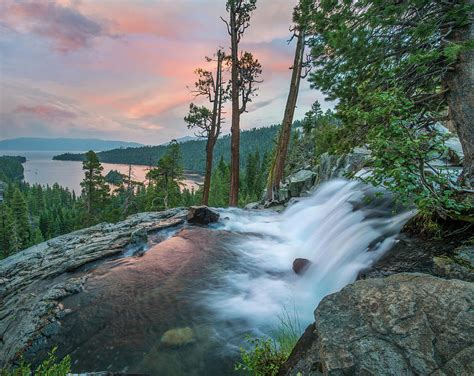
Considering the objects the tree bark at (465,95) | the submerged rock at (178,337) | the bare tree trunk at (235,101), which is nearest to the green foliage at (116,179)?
the bare tree trunk at (235,101)

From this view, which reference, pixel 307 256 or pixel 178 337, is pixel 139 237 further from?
pixel 307 256

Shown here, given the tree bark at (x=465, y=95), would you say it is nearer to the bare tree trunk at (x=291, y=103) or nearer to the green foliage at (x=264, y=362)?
the green foliage at (x=264, y=362)

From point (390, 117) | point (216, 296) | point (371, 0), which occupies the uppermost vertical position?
point (371, 0)

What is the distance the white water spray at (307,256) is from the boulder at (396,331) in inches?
61.6

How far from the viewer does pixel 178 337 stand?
205 inches

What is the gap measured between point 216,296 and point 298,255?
137 inches

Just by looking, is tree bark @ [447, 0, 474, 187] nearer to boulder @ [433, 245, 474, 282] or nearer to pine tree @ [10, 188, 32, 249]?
boulder @ [433, 245, 474, 282]

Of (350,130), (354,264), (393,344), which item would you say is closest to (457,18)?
(350,130)

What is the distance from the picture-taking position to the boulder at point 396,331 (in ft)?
7.47

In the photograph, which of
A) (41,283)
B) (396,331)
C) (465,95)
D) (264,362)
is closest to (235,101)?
(465,95)

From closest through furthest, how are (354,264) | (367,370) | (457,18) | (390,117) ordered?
(367,370)
(390,117)
(457,18)
(354,264)

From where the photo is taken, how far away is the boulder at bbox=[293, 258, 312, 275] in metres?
Result: 7.76

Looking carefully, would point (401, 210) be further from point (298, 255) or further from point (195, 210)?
point (195, 210)

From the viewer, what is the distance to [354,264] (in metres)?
6.28
